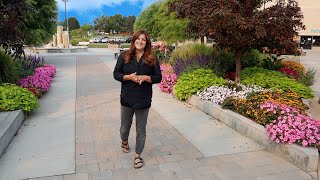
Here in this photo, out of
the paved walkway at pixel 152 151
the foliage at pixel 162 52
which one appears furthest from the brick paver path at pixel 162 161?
the foliage at pixel 162 52

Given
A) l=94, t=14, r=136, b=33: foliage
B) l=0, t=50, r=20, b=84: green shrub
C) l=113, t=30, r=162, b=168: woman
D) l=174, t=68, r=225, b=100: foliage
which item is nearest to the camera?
l=113, t=30, r=162, b=168: woman

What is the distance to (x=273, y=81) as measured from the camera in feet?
25.9

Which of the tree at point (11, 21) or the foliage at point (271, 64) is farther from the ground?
the tree at point (11, 21)

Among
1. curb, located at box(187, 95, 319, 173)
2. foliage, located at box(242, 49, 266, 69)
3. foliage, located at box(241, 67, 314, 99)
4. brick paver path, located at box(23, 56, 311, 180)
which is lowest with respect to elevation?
brick paver path, located at box(23, 56, 311, 180)

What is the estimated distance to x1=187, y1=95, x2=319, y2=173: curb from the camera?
3.97 meters

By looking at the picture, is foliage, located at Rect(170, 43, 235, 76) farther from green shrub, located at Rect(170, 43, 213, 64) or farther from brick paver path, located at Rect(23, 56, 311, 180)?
brick paver path, located at Rect(23, 56, 311, 180)

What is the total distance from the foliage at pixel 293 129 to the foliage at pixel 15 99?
4407mm

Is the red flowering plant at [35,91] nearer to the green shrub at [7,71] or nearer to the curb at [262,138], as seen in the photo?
the green shrub at [7,71]

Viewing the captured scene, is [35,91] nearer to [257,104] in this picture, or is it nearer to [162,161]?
[162,161]

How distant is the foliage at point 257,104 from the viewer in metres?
5.19

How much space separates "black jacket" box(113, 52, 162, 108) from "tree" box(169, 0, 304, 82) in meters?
3.34

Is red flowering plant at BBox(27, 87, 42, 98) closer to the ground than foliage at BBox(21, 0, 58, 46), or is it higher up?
closer to the ground

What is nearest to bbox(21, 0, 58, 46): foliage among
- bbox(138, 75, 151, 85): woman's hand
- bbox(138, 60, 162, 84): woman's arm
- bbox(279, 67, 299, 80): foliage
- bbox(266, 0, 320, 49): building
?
bbox(279, 67, 299, 80): foliage

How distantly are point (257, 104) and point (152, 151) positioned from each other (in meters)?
2.15
